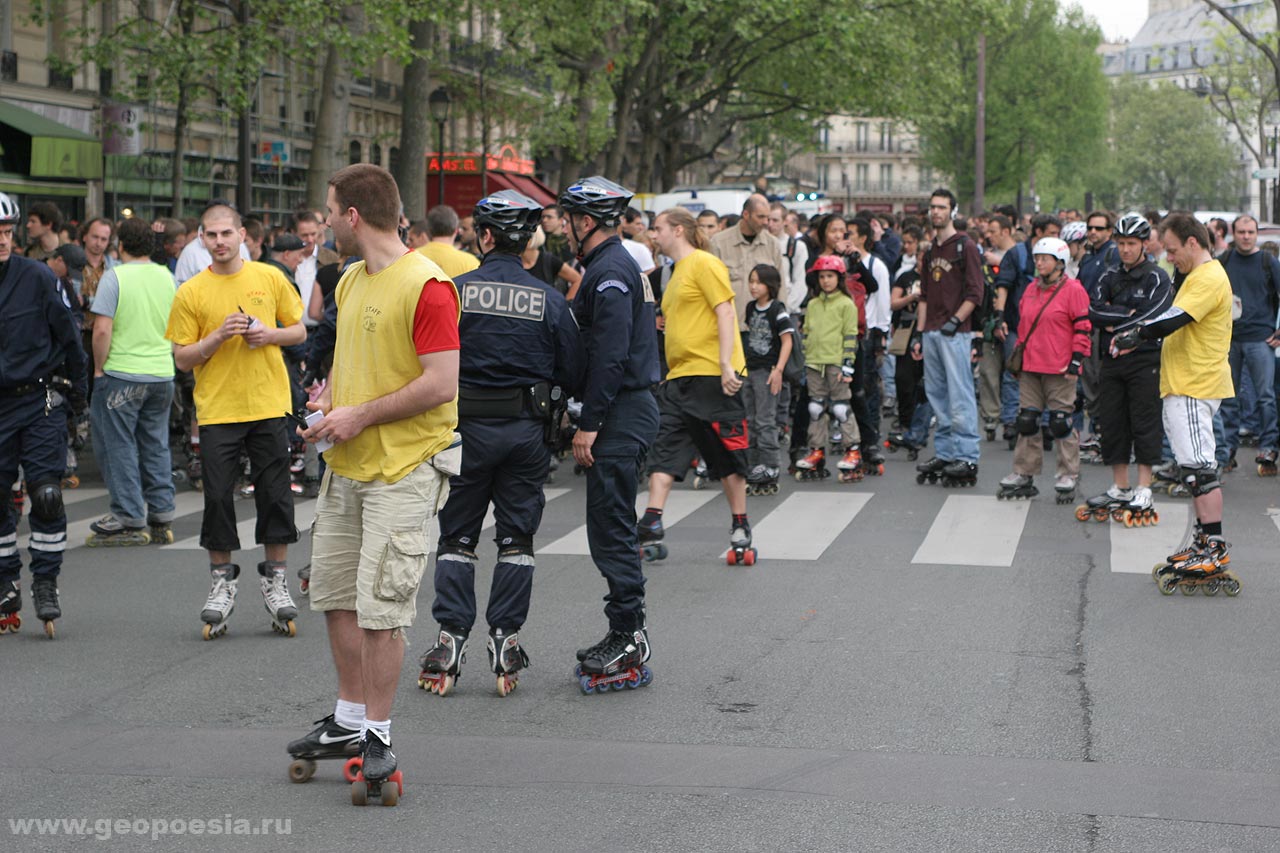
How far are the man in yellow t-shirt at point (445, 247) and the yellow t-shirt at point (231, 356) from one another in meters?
1.32

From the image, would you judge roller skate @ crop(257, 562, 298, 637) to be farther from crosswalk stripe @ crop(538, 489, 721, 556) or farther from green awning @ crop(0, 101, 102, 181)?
green awning @ crop(0, 101, 102, 181)

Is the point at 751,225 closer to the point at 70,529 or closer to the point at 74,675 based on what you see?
the point at 70,529

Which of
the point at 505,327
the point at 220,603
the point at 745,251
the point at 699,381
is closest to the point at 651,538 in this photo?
the point at 699,381

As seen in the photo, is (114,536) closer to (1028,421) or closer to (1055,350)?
(1028,421)

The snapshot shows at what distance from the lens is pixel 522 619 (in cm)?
701

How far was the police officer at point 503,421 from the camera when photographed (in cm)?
676

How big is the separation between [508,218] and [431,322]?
1.38 meters

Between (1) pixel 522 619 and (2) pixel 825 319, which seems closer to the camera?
(1) pixel 522 619

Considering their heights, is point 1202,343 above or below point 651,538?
above

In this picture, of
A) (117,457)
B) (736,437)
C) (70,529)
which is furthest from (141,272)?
(736,437)

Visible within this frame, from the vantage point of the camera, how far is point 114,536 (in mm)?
11000

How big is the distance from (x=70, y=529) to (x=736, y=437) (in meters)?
4.62

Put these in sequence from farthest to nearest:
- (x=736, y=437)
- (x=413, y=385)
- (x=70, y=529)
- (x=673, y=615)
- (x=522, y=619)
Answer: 1. (x=70, y=529)
2. (x=736, y=437)
3. (x=673, y=615)
4. (x=522, y=619)
5. (x=413, y=385)

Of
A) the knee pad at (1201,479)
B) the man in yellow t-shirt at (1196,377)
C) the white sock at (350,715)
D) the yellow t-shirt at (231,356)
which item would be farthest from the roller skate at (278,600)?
the knee pad at (1201,479)
